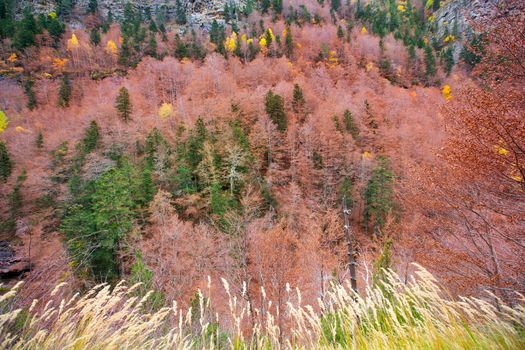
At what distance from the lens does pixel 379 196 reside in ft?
100

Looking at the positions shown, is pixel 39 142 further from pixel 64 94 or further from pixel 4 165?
pixel 64 94

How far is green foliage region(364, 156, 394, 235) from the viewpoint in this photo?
29.5m

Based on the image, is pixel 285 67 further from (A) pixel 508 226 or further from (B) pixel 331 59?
(A) pixel 508 226

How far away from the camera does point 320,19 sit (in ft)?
306

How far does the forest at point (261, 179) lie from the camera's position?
2.63 meters

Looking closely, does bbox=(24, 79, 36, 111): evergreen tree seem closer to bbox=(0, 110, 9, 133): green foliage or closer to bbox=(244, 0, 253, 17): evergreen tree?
bbox=(0, 110, 9, 133): green foliage

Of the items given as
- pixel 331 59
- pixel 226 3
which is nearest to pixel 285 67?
pixel 331 59

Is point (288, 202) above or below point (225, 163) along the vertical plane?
below

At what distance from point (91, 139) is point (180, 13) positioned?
78.5 m

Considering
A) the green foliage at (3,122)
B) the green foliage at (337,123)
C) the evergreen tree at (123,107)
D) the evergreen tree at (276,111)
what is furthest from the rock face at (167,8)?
the green foliage at (337,123)

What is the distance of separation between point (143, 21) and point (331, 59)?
64.7m

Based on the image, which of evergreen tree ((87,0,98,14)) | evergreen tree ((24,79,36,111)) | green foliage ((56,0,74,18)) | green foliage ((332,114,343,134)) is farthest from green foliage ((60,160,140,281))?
green foliage ((56,0,74,18))

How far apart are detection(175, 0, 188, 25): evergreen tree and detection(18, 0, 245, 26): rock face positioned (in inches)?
41.6

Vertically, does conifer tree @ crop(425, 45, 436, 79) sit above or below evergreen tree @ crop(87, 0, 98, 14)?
below
